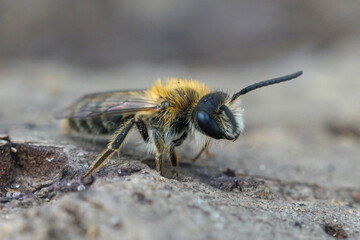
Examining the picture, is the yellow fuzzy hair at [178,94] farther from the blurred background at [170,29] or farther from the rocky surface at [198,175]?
the blurred background at [170,29]

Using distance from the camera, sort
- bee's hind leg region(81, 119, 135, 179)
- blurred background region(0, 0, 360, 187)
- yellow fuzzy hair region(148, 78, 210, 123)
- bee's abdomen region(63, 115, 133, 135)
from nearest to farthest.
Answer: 1. bee's hind leg region(81, 119, 135, 179)
2. yellow fuzzy hair region(148, 78, 210, 123)
3. bee's abdomen region(63, 115, 133, 135)
4. blurred background region(0, 0, 360, 187)

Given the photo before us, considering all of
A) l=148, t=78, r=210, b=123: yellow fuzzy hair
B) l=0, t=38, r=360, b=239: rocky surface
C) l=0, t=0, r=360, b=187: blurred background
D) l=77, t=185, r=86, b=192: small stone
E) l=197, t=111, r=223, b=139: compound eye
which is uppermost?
l=0, t=0, r=360, b=187: blurred background

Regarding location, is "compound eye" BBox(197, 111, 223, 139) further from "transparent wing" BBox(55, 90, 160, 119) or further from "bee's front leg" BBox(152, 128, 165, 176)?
"transparent wing" BBox(55, 90, 160, 119)

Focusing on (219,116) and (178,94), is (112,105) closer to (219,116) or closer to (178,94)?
(178,94)

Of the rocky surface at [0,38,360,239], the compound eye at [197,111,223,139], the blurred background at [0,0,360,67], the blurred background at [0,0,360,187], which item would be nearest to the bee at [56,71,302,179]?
the compound eye at [197,111,223,139]

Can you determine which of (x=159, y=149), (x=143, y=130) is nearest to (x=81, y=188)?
(x=159, y=149)

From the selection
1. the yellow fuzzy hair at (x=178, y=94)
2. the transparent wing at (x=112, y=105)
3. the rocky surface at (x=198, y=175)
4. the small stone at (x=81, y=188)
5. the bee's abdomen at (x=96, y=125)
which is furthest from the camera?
the bee's abdomen at (x=96, y=125)

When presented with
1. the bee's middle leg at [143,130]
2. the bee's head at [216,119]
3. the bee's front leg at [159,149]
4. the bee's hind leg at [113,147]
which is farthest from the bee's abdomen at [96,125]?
the bee's head at [216,119]
